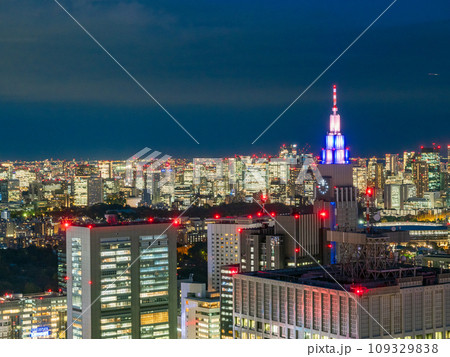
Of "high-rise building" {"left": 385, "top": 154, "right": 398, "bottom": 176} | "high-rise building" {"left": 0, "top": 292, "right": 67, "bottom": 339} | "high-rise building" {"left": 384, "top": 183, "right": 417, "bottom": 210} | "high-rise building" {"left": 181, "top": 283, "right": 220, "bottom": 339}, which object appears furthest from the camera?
"high-rise building" {"left": 384, "top": 183, "right": 417, "bottom": 210}

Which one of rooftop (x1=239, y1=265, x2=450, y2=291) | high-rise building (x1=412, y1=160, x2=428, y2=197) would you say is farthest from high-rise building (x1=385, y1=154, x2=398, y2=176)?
rooftop (x1=239, y1=265, x2=450, y2=291)

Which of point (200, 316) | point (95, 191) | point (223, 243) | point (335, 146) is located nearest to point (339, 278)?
point (200, 316)

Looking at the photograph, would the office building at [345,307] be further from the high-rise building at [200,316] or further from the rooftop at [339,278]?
the high-rise building at [200,316]

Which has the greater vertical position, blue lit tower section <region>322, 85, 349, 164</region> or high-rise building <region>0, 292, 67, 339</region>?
blue lit tower section <region>322, 85, 349, 164</region>

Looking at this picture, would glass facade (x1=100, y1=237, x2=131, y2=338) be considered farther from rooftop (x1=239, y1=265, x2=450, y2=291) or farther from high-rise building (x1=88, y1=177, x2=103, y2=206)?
high-rise building (x1=88, y1=177, x2=103, y2=206)

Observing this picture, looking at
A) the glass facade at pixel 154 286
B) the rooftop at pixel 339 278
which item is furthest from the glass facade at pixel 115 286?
the rooftop at pixel 339 278

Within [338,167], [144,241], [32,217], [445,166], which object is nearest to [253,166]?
[338,167]
